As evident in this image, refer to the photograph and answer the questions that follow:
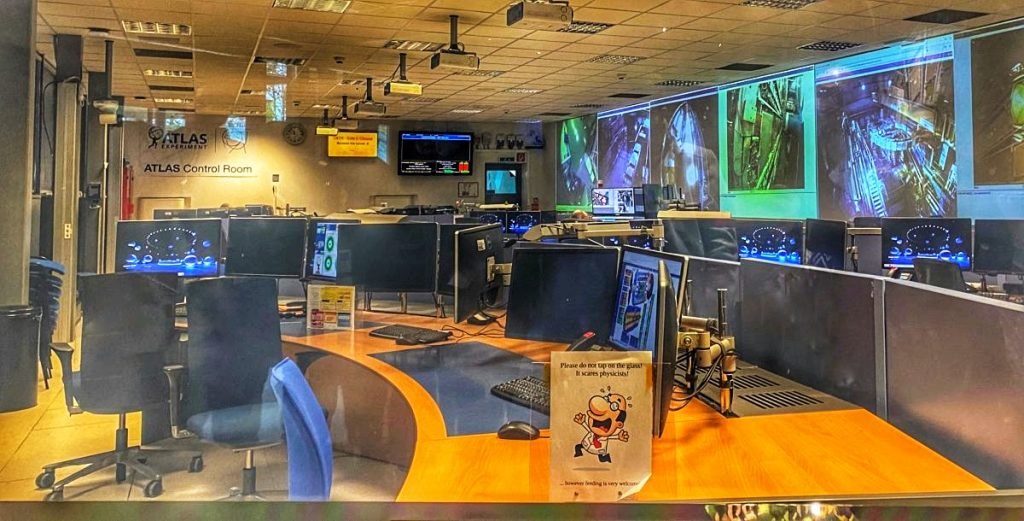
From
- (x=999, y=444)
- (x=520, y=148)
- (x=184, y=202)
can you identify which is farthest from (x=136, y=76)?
(x=999, y=444)

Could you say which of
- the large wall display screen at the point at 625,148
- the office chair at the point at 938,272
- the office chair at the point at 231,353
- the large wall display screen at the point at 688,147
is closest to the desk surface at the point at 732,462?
the office chair at the point at 231,353

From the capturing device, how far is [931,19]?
524 centimetres

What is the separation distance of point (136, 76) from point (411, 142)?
235 centimetres

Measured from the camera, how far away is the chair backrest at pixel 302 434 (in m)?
1.19

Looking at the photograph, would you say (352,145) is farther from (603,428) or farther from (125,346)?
(603,428)

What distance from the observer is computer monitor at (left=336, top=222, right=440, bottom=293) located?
3223 millimetres

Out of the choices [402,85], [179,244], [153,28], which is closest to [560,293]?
[179,244]

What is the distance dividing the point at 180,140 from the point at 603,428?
3655 millimetres

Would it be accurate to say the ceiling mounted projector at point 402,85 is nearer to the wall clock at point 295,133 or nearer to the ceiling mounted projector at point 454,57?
the ceiling mounted projector at point 454,57

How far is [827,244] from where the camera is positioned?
430cm

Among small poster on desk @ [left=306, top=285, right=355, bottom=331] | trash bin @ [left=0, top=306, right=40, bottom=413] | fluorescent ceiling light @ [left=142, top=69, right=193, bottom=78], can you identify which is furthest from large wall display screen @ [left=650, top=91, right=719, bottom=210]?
trash bin @ [left=0, top=306, right=40, bottom=413]

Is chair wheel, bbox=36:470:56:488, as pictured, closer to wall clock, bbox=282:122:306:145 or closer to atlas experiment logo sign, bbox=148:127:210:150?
atlas experiment logo sign, bbox=148:127:210:150

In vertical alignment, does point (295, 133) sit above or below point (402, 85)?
below

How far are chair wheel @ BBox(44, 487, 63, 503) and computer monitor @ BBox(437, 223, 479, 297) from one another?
2.06 metres
